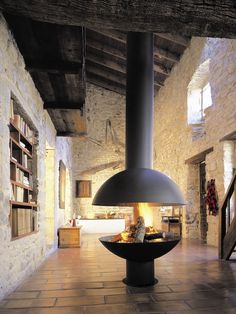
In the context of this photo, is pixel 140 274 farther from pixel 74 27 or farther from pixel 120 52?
pixel 120 52

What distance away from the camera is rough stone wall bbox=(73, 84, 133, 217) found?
12.2m

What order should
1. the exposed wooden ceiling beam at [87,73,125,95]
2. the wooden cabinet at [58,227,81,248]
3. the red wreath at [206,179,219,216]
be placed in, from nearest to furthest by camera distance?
1. the wooden cabinet at [58,227,81,248]
2. the red wreath at [206,179,219,216]
3. the exposed wooden ceiling beam at [87,73,125,95]

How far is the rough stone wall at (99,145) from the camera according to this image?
12.2 metres

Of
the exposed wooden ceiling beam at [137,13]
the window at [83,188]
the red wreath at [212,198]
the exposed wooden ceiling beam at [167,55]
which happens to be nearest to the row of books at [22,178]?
the exposed wooden ceiling beam at [137,13]

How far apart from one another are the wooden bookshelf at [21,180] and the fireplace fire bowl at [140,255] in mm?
996

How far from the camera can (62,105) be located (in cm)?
500

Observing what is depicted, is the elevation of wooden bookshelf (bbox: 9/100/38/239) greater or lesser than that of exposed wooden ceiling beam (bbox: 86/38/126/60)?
Answer: lesser

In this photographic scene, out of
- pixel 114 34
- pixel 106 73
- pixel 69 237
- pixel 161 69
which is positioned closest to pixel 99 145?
pixel 106 73

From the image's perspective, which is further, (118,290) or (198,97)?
(198,97)

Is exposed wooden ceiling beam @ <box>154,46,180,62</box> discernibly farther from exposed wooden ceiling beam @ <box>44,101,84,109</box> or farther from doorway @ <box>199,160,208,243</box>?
exposed wooden ceiling beam @ <box>44,101,84,109</box>

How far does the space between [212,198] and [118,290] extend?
4.02m

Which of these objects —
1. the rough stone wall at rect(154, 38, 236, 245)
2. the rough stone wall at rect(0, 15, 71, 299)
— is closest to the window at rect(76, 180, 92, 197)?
the rough stone wall at rect(154, 38, 236, 245)

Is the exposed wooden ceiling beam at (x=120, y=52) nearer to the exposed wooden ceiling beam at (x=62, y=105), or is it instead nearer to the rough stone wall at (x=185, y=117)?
the rough stone wall at (x=185, y=117)

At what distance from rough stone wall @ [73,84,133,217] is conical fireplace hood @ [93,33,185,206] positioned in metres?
8.52
